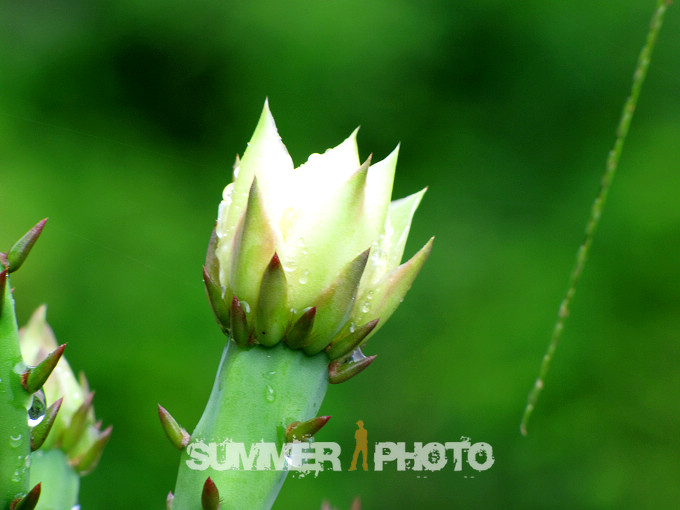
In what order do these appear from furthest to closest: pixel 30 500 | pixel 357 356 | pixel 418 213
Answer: pixel 418 213, pixel 357 356, pixel 30 500

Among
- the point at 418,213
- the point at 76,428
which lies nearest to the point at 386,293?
the point at 76,428

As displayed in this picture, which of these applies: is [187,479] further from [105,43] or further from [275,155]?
[105,43]

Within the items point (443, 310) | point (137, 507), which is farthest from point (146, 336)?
point (443, 310)

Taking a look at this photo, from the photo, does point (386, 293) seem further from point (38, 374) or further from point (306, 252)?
point (38, 374)

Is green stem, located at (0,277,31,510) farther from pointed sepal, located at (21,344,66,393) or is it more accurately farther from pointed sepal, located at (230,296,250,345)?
pointed sepal, located at (230,296,250,345)

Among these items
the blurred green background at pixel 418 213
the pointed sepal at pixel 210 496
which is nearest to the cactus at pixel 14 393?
the pointed sepal at pixel 210 496

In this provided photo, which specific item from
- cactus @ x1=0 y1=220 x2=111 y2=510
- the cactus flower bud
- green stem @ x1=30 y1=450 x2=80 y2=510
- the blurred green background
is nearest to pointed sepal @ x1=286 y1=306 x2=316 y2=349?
the cactus flower bud
